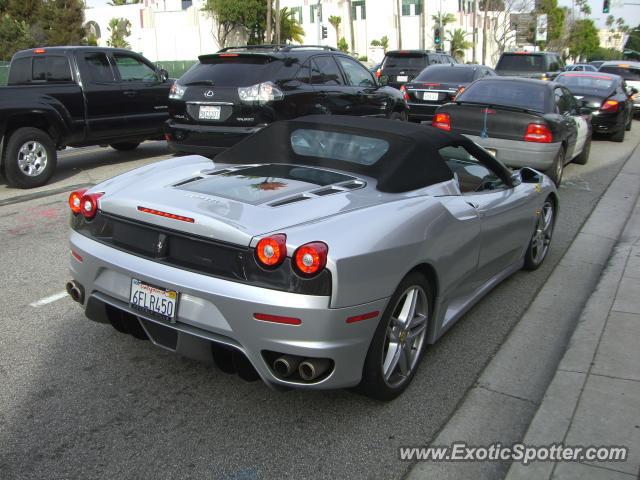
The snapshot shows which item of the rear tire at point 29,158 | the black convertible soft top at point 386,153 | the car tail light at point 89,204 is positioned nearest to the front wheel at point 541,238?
the black convertible soft top at point 386,153

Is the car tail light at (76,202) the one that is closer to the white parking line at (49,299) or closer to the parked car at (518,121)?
the white parking line at (49,299)

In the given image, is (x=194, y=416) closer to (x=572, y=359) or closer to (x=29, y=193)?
(x=572, y=359)

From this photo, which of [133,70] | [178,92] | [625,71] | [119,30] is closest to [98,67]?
[133,70]

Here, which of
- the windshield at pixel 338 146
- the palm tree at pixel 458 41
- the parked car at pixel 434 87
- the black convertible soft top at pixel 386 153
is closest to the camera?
the black convertible soft top at pixel 386 153

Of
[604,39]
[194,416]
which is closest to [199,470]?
[194,416]

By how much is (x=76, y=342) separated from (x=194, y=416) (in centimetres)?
126

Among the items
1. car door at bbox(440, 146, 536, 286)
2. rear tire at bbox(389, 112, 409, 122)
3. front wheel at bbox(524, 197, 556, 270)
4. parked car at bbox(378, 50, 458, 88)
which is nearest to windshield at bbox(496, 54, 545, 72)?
parked car at bbox(378, 50, 458, 88)

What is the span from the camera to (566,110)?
33.9 feet

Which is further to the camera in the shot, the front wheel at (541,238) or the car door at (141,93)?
the car door at (141,93)

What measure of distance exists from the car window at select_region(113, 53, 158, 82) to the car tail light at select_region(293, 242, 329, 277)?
8782 millimetres

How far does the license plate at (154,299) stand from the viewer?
3.19m

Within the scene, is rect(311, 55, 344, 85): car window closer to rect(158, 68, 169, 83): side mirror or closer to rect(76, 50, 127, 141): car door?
rect(158, 68, 169, 83): side mirror

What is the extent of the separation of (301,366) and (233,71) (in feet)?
22.8

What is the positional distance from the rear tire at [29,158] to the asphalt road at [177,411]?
4488 mm
